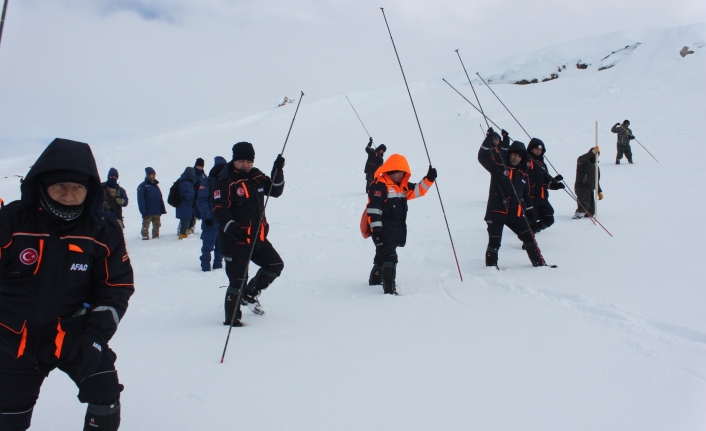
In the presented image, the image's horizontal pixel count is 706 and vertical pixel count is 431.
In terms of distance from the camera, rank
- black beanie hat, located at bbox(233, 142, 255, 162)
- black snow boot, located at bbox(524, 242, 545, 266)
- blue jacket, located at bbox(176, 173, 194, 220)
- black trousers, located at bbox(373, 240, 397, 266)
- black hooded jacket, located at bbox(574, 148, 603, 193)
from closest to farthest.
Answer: black beanie hat, located at bbox(233, 142, 255, 162) → black trousers, located at bbox(373, 240, 397, 266) → black snow boot, located at bbox(524, 242, 545, 266) → black hooded jacket, located at bbox(574, 148, 603, 193) → blue jacket, located at bbox(176, 173, 194, 220)

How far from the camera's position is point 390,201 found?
565 centimetres

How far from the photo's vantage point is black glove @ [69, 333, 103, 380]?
7.30 feet

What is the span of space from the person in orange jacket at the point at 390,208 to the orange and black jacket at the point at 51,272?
351 cm

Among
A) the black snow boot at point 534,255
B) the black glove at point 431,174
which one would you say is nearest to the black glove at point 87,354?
the black glove at point 431,174

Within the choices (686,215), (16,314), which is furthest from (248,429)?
(686,215)

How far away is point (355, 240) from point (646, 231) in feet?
15.8

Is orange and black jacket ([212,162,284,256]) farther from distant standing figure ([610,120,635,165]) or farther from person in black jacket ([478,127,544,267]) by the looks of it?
distant standing figure ([610,120,635,165])

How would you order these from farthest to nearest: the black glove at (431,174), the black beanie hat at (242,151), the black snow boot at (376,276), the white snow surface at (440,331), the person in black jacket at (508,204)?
the person in black jacket at (508,204) → the black snow boot at (376,276) → the black glove at (431,174) → the black beanie hat at (242,151) → the white snow surface at (440,331)

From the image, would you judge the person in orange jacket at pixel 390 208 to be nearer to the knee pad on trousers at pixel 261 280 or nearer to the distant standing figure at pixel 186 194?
the knee pad on trousers at pixel 261 280

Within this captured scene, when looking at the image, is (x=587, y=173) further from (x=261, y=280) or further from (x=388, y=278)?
(x=261, y=280)

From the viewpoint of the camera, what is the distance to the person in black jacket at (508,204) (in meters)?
6.42

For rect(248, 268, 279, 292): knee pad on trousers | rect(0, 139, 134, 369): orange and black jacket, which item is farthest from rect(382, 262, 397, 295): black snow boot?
rect(0, 139, 134, 369): orange and black jacket

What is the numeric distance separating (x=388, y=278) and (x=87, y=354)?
3.70 meters

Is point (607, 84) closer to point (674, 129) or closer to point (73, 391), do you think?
point (674, 129)
